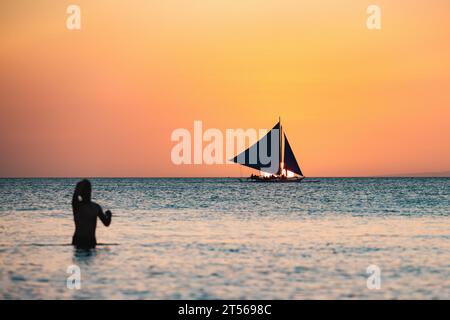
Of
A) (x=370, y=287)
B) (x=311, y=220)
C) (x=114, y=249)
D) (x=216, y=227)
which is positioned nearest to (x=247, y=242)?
(x=114, y=249)

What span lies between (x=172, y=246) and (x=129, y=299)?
10.0 meters

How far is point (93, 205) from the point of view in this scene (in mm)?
21422

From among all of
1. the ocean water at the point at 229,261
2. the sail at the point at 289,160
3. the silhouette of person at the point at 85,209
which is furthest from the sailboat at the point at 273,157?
the silhouette of person at the point at 85,209

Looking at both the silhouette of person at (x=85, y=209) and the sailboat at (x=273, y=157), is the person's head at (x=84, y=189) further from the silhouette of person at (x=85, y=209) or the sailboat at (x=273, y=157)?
the sailboat at (x=273, y=157)

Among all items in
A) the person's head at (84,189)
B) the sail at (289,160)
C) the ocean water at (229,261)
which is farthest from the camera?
the sail at (289,160)

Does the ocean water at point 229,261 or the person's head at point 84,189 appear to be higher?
the person's head at point 84,189

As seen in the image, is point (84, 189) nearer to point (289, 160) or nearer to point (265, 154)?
point (265, 154)

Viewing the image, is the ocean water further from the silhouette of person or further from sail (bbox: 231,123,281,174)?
sail (bbox: 231,123,281,174)

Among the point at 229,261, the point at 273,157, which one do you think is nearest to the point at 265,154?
the point at 273,157

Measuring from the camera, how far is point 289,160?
129250 millimetres

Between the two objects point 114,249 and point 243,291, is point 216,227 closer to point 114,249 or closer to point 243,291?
point 114,249

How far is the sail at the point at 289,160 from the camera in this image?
128 meters

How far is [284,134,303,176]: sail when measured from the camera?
127769mm

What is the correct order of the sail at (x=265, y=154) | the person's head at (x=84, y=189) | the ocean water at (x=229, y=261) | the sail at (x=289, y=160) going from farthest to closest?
the sail at (x=289, y=160)
the sail at (x=265, y=154)
the person's head at (x=84, y=189)
the ocean water at (x=229, y=261)
